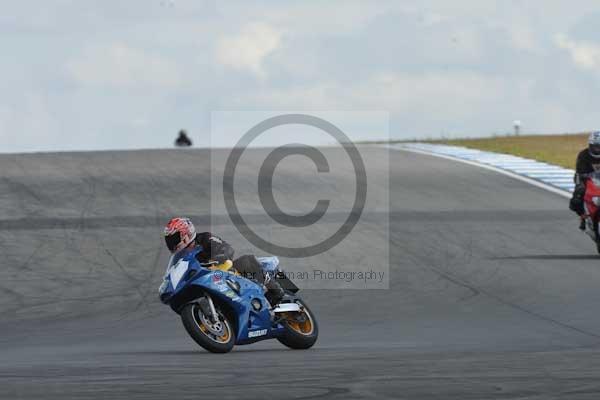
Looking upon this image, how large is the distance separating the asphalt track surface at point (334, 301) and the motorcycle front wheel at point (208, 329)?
6.7 inches

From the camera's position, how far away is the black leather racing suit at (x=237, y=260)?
1202 cm

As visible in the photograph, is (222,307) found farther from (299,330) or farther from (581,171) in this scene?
(581,171)

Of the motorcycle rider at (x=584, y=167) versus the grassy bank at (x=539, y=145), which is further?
the grassy bank at (x=539, y=145)

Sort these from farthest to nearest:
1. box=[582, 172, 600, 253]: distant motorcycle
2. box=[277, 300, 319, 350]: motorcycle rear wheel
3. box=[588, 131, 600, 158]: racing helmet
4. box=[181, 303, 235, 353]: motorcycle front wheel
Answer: box=[588, 131, 600, 158]: racing helmet
box=[582, 172, 600, 253]: distant motorcycle
box=[277, 300, 319, 350]: motorcycle rear wheel
box=[181, 303, 235, 353]: motorcycle front wheel

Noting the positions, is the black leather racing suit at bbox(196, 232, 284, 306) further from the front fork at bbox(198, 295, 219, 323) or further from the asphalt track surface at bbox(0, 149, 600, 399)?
the asphalt track surface at bbox(0, 149, 600, 399)

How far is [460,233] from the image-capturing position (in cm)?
2325

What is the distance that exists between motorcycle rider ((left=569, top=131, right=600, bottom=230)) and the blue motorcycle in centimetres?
923

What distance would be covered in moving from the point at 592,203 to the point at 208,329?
405 inches

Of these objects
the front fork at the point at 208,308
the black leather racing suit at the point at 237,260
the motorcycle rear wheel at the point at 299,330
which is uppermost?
the black leather racing suit at the point at 237,260

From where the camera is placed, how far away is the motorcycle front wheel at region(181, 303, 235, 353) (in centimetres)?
1144

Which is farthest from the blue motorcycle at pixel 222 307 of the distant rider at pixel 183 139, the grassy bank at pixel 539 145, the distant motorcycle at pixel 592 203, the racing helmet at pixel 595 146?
the distant rider at pixel 183 139

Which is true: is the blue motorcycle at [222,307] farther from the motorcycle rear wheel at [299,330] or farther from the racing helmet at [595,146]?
the racing helmet at [595,146]

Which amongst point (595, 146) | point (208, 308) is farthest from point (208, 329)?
point (595, 146)

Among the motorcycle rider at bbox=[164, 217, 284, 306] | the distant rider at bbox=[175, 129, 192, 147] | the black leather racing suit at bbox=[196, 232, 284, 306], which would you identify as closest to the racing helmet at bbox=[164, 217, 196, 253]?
the motorcycle rider at bbox=[164, 217, 284, 306]
